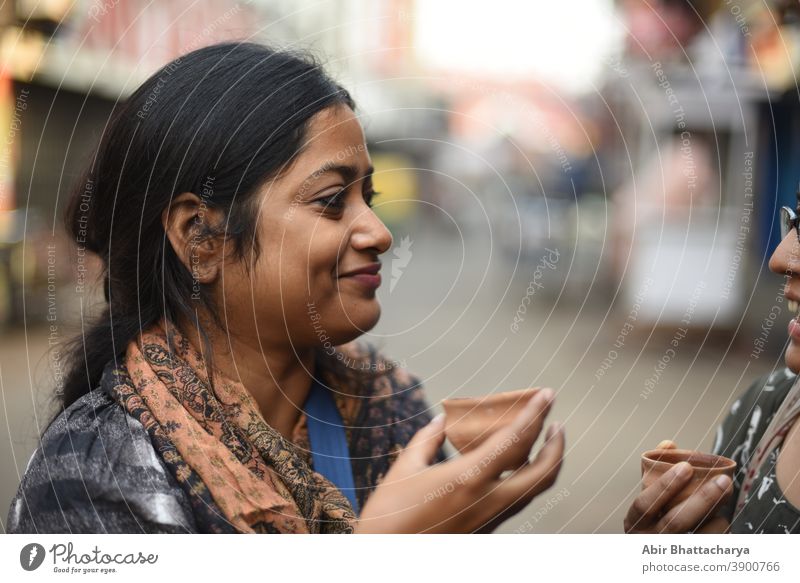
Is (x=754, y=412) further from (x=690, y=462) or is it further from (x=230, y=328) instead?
(x=230, y=328)

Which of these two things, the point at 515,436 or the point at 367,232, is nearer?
the point at 515,436

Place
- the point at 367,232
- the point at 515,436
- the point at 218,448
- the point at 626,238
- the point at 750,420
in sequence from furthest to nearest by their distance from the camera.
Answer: the point at 626,238, the point at 750,420, the point at 367,232, the point at 218,448, the point at 515,436

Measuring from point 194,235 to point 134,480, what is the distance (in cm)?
46

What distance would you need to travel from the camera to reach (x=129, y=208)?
5.26 feet

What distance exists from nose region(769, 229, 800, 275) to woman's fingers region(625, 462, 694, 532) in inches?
16.5

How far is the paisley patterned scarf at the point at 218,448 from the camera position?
144cm

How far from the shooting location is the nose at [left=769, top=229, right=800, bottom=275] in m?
1.52

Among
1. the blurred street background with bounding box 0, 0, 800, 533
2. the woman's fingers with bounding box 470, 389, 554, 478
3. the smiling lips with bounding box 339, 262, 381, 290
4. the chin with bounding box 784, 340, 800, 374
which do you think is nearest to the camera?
the woman's fingers with bounding box 470, 389, 554, 478

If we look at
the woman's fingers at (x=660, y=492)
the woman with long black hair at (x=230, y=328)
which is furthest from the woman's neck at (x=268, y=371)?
the woman's fingers at (x=660, y=492)

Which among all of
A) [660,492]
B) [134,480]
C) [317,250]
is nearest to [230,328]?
[317,250]

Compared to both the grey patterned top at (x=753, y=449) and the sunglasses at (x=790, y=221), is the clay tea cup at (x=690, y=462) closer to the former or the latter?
the grey patterned top at (x=753, y=449)

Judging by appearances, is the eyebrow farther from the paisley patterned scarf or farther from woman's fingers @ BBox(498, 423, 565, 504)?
woman's fingers @ BBox(498, 423, 565, 504)

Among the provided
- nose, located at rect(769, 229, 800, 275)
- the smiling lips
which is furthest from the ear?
nose, located at rect(769, 229, 800, 275)

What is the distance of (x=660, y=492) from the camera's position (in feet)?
4.69
